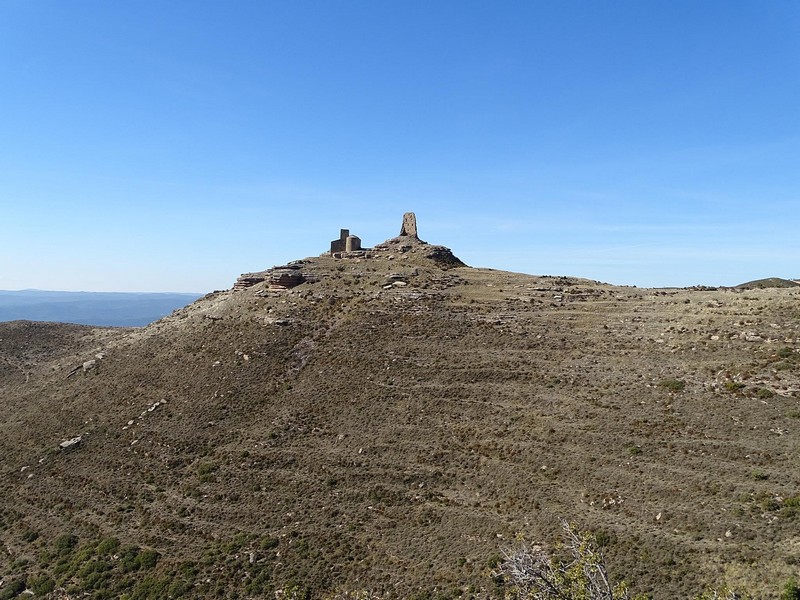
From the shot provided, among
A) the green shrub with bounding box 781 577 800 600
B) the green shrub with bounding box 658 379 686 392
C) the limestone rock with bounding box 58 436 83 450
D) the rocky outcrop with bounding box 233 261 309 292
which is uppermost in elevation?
the rocky outcrop with bounding box 233 261 309 292

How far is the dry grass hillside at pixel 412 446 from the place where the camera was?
23297 millimetres

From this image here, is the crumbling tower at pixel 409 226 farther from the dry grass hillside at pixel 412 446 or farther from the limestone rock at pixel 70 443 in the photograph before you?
the limestone rock at pixel 70 443

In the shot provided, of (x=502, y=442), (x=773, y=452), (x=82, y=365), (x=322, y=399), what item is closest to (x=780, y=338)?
(x=773, y=452)

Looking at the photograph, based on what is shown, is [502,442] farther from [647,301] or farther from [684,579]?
[647,301]

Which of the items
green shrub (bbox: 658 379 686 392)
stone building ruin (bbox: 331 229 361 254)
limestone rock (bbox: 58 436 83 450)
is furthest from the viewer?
stone building ruin (bbox: 331 229 361 254)

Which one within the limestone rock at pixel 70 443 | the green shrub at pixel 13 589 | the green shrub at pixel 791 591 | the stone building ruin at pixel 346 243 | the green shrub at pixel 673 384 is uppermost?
the stone building ruin at pixel 346 243

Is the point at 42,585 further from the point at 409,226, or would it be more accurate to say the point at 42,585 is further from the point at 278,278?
the point at 409,226

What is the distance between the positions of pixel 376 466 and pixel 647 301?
3619cm

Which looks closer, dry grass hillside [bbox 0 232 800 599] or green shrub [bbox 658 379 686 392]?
dry grass hillside [bbox 0 232 800 599]

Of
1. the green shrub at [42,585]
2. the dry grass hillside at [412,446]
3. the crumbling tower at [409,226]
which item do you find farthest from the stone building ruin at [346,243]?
the green shrub at [42,585]

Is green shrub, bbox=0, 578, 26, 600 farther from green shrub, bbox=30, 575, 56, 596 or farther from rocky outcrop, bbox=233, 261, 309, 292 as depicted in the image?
rocky outcrop, bbox=233, 261, 309, 292

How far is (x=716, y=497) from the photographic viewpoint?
23.4 m

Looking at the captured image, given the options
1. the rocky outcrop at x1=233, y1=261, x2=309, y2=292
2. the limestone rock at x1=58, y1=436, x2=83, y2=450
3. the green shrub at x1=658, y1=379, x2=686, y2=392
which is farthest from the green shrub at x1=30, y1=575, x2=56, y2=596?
the green shrub at x1=658, y1=379, x2=686, y2=392

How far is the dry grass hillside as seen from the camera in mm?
23297
